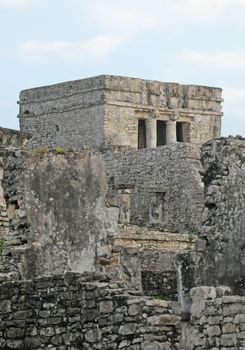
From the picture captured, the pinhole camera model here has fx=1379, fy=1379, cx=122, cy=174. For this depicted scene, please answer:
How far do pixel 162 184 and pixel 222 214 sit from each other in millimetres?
18071

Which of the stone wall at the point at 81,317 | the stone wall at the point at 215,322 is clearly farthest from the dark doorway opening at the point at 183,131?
the stone wall at the point at 215,322

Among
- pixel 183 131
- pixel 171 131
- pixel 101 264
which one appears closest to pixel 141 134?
pixel 171 131

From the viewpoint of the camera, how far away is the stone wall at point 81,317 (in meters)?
11.2

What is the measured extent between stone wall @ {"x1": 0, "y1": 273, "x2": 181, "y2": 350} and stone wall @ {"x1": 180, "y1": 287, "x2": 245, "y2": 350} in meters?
0.19

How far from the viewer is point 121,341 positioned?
11508 mm

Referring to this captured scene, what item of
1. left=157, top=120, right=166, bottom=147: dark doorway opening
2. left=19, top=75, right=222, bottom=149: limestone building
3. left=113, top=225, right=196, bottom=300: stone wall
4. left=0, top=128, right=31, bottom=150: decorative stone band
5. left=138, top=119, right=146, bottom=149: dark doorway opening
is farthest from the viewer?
A: left=157, top=120, right=166, bottom=147: dark doorway opening

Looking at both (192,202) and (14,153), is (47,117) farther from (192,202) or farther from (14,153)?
(14,153)

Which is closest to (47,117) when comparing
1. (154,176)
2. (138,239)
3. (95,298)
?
(154,176)

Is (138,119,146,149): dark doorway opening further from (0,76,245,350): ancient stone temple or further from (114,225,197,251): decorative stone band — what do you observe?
(0,76,245,350): ancient stone temple

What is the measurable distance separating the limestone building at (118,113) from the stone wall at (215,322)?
24255 millimetres

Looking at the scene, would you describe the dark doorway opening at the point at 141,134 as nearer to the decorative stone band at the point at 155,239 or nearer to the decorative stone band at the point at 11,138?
the decorative stone band at the point at 155,239

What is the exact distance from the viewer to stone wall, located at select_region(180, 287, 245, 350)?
10.8m

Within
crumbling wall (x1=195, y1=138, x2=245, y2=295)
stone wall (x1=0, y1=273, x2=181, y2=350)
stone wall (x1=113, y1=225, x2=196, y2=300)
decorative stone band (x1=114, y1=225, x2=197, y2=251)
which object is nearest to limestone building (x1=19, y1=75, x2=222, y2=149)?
stone wall (x1=113, y1=225, x2=196, y2=300)

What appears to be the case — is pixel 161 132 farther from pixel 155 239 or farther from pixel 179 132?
pixel 155 239
